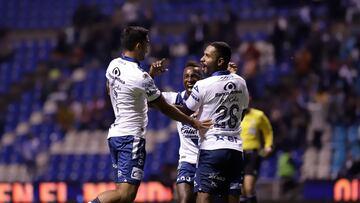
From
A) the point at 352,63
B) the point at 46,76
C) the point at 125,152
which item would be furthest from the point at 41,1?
the point at 125,152

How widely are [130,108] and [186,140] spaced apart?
160 centimetres

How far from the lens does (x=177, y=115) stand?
10297mm

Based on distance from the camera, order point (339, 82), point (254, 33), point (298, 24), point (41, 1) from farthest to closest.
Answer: point (41, 1)
point (254, 33)
point (298, 24)
point (339, 82)

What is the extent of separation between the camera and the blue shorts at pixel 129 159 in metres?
10.5

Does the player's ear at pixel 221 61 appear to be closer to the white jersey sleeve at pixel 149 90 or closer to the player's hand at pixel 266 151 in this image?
the white jersey sleeve at pixel 149 90

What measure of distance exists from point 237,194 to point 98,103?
50.8 ft

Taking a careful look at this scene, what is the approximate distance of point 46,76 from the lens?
27.6m

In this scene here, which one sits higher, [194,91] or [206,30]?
[206,30]

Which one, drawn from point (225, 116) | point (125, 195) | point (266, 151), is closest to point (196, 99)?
point (225, 116)

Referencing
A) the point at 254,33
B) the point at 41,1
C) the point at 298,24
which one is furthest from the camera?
the point at 41,1

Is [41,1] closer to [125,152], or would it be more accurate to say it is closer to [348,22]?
[348,22]

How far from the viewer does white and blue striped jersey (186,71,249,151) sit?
1014 cm

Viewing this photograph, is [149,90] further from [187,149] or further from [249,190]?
[249,190]

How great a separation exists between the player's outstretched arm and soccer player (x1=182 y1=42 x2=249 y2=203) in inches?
3.9
